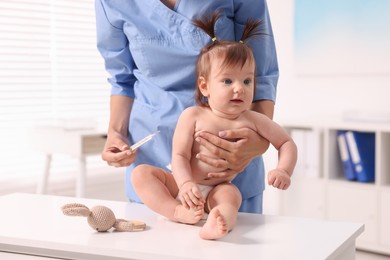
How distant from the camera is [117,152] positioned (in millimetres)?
1514

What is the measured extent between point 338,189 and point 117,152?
2.28 metres

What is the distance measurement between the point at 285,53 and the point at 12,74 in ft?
5.66

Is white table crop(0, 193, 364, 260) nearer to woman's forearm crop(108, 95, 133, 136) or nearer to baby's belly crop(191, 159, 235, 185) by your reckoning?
baby's belly crop(191, 159, 235, 185)

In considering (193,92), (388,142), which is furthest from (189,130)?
(388,142)

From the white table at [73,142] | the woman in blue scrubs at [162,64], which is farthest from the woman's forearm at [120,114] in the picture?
the white table at [73,142]

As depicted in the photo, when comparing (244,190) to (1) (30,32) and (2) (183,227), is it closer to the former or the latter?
(2) (183,227)

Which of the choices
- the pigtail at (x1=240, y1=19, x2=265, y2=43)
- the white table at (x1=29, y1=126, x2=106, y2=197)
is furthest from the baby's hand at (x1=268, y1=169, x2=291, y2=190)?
the white table at (x1=29, y1=126, x2=106, y2=197)

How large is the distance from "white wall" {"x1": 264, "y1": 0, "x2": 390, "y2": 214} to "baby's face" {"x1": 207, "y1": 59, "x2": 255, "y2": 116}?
260 cm

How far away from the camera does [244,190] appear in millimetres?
1497

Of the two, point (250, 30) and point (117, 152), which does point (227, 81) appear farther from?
point (117, 152)

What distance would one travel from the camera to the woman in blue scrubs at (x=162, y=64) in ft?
4.72

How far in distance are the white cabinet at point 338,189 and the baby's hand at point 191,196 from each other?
2.31 m

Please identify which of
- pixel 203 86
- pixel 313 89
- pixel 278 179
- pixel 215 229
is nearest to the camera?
pixel 215 229

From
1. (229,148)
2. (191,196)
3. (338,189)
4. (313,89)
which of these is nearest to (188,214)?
(191,196)
